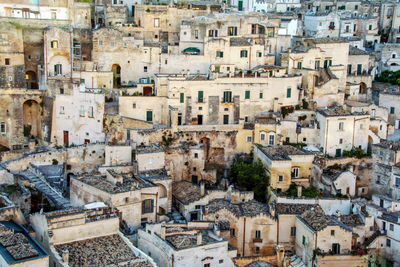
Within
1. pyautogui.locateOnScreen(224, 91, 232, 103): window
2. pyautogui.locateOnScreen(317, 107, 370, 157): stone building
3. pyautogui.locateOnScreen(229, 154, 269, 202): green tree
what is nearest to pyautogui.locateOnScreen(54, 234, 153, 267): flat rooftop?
pyautogui.locateOnScreen(229, 154, 269, 202): green tree

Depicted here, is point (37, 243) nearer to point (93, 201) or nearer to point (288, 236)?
point (93, 201)

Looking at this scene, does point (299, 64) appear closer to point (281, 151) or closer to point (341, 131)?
point (341, 131)

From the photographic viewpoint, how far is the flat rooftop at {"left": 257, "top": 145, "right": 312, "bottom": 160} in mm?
47000

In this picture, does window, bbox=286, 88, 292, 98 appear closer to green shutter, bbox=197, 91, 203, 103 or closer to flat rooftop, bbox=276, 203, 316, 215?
green shutter, bbox=197, 91, 203, 103

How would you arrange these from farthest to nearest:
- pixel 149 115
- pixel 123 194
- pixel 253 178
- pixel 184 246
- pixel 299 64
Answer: pixel 299 64
pixel 149 115
pixel 253 178
pixel 123 194
pixel 184 246

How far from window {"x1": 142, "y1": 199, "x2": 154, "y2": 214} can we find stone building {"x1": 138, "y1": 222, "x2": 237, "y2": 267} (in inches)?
111

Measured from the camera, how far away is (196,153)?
160ft

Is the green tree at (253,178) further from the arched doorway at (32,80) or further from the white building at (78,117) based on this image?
the arched doorway at (32,80)

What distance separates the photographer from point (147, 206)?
42.3 metres

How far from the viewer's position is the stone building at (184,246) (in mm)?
36938

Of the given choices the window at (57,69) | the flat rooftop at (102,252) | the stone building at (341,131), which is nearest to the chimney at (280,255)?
the flat rooftop at (102,252)

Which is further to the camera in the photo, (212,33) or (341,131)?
(212,33)

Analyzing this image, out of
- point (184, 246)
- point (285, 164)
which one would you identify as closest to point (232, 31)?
point (285, 164)

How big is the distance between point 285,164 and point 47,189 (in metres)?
15.2
